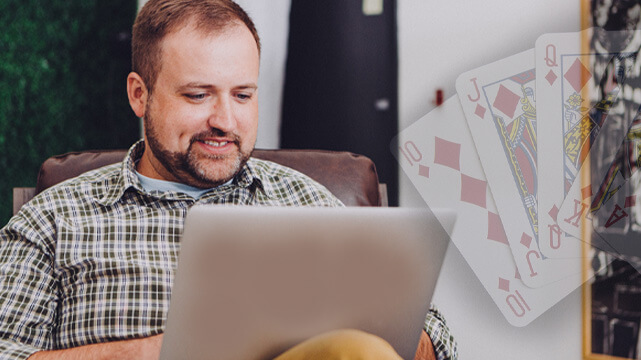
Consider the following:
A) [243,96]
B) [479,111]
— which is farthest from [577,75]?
[243,96]

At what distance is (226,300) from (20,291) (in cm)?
68

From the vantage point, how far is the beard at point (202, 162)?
132 centimetres

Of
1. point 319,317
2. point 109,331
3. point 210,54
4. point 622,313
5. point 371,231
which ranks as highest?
point 210,54

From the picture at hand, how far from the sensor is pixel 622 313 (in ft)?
6.85

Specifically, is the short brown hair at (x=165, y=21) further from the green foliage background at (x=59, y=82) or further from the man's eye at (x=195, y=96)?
the green foliage background at (x=59, y=82)

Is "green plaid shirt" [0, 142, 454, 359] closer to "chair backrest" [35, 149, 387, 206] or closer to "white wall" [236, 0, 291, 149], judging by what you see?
"chair backrest" [35, 149, 387, 206]

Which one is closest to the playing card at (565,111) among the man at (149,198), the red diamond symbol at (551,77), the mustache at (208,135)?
the red diamond symbol at (551,77)

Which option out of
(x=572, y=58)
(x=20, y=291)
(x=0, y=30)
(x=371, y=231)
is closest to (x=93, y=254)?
(x=20, y=291)

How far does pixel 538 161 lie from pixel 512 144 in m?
0.12

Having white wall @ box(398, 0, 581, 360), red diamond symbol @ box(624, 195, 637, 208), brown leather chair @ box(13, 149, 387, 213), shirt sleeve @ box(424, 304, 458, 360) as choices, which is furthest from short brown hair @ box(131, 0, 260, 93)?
red diamond symbol @ box(624, 195, 637, 208)

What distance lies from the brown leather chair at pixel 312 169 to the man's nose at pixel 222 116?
218mm

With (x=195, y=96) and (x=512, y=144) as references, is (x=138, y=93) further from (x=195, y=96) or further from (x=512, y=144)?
(x=512, y=144)

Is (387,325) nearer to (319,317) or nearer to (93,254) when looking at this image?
(319,317)

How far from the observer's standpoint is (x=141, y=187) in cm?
128
